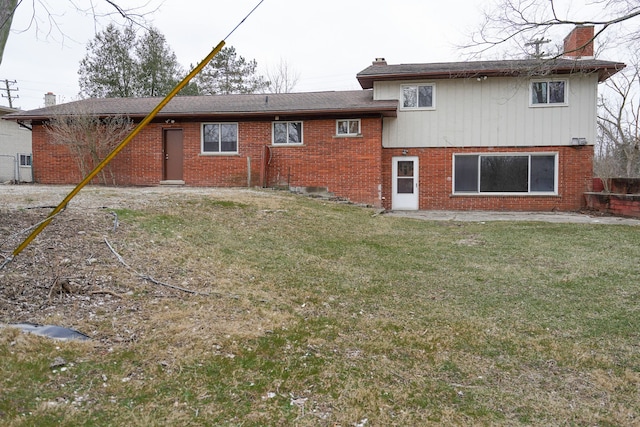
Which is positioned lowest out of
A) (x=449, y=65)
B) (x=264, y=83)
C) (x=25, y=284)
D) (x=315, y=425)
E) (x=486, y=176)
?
(x=315, y=425)

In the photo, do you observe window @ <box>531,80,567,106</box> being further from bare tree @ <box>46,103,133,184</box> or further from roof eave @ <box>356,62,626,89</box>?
bare tree @ <box>46,103,133,184</box>

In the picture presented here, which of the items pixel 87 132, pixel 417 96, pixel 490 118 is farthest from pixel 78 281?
pixel 490 118

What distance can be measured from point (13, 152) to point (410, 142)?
21.2 meters

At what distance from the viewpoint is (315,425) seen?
269 centimetres

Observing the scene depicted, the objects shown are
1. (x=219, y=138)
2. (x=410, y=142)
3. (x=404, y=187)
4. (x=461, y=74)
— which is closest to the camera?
(x=461, y=74)

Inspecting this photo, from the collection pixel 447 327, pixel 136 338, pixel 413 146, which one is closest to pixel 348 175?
pixel 413 146

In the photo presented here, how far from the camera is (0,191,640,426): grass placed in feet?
9.30

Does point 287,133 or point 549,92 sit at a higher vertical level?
point 549,92

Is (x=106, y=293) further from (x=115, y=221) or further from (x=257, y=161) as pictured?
(x=257, y=161)

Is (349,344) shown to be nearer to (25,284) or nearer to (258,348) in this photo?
(258,348)

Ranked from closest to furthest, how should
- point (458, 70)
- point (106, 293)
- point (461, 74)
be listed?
point (106, 293), point (458, 70), point (461, 74)

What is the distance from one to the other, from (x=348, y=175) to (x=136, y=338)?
12.6m

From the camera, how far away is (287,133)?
16.3 metres

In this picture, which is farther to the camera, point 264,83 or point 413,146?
point 264,83
